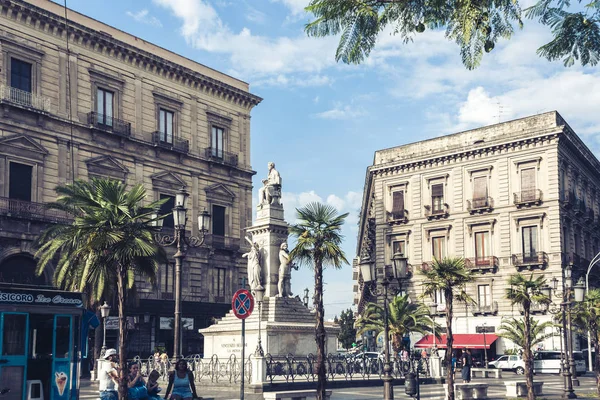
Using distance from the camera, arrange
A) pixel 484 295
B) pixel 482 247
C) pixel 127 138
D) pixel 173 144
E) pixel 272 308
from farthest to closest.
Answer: pixel 482 247 → pixel 484 295 → pixel 173 144 → pixel 127 138 → pixel 272 308

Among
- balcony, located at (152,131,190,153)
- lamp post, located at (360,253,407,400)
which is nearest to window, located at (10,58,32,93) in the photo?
balcony, located at (152,131,190,153)

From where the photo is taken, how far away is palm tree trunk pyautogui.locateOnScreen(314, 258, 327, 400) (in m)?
19.3

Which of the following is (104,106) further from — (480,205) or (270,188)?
(480,205)

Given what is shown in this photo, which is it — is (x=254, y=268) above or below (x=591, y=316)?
above

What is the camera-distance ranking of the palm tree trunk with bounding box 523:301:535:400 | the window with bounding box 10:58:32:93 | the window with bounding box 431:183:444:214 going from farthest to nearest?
the window with bounding box 431:183:444:214, the window with bounding box 10:58:32:93, the palm tree trunk with bounding box 523:301:535:400

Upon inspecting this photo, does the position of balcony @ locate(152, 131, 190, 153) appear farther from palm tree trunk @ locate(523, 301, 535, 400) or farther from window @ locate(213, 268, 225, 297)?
palm tree trunk @ locate(523, 301, 535, 400)

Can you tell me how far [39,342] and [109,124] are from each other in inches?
1254

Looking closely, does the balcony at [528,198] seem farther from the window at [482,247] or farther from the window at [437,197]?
the window at [437,197]

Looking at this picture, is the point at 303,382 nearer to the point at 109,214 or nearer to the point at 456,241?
the point at 109,214

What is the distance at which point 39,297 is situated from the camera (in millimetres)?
14844

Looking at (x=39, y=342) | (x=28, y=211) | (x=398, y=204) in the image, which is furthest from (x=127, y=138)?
(x=39, y=342)

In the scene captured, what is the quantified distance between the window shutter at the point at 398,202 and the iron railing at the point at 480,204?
20.8ft

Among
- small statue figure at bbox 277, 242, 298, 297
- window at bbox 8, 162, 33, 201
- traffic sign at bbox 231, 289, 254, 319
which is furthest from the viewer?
window at bbox 8, 162, 33, 201

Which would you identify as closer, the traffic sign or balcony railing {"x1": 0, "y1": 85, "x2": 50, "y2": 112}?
the traffic sign
